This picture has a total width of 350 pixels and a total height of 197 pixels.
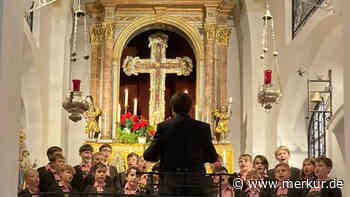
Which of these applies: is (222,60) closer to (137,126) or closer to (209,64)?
(209,64)

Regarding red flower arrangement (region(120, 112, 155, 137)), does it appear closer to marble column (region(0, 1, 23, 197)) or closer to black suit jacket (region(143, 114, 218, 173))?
marble column (region(0, 1, 23, 197))

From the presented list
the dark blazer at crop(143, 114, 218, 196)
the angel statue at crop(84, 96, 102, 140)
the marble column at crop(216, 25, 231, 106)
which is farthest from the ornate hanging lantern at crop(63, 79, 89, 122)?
the marble column at crop(216, 25, 231, 106)

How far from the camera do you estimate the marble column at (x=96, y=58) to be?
17.6 meters

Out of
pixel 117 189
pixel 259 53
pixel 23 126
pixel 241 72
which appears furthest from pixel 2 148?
pixel 241 72

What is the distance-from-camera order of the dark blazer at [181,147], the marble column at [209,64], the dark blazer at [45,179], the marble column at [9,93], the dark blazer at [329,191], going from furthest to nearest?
the marble column at [209,64] → the dark blazer at [45,179] → the dark blazer at [329,191] → the marble column at [9,93] → the dark blazer at [181,147]

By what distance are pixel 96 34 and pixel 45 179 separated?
8485 millimetres

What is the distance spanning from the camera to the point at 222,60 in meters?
17.7

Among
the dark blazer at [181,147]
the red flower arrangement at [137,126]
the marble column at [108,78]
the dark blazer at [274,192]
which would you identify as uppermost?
the marble column at [108,78]

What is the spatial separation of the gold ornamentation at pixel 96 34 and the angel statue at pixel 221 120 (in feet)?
10.6

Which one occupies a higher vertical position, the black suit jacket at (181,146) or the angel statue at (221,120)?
the angel statue at (221,120)

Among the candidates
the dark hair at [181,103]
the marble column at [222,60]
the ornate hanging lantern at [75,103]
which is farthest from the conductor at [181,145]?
the marble column at [222,60]

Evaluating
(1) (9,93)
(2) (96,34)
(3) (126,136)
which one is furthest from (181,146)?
(2) (96,34)

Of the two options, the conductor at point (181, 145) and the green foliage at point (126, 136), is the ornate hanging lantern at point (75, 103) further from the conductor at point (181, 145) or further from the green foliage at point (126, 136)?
the green foliage at point (126, 136)

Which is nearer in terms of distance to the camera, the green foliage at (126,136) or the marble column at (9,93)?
the marble column at (9,93)
